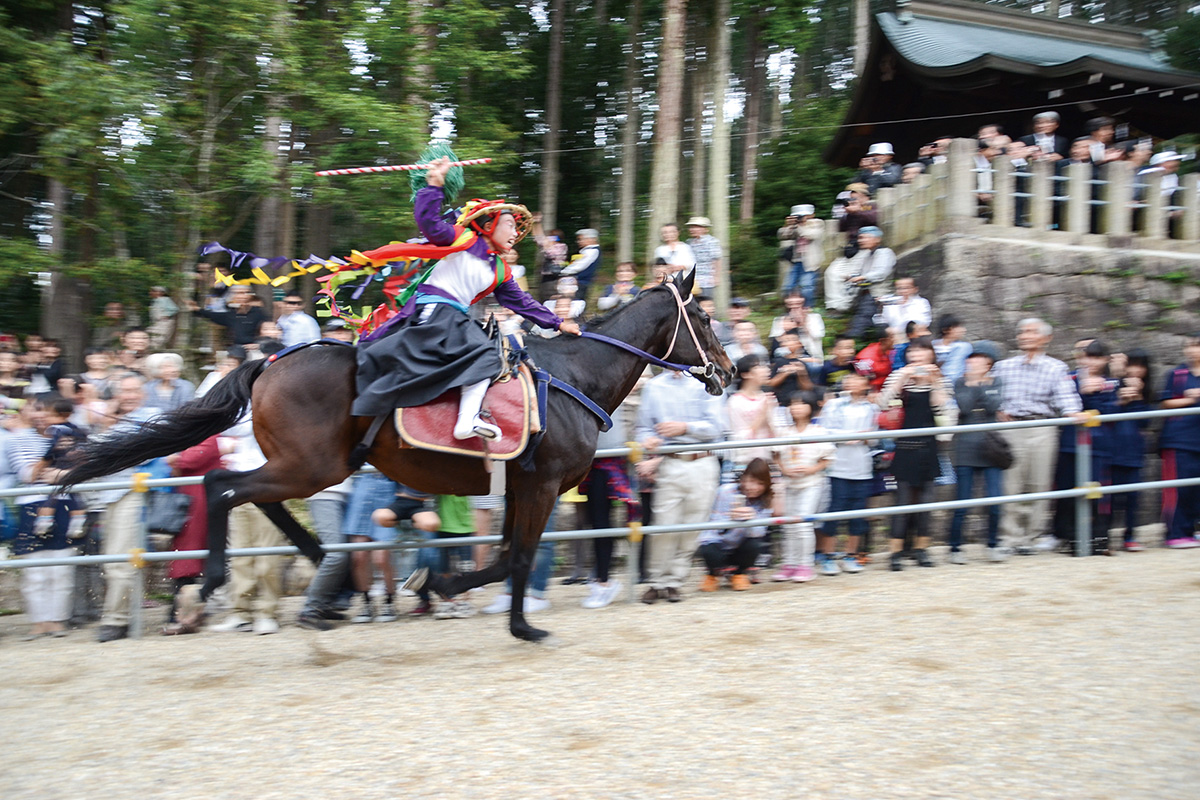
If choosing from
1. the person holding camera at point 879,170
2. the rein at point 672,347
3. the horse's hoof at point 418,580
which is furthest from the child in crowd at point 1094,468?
the person holding camera at point 879,170

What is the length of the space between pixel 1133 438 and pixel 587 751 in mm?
5926

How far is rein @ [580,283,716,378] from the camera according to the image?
6.50 meters

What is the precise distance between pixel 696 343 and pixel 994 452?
112 inches

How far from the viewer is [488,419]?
19.2 feet

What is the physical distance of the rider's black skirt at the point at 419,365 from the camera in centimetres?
569

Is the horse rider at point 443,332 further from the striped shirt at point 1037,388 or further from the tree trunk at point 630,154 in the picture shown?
the tree trunk at point 630,154

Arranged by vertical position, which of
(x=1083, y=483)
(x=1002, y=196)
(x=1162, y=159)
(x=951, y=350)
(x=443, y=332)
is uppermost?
(x=1162, y=159)

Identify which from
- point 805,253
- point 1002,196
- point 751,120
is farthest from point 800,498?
point 751,120

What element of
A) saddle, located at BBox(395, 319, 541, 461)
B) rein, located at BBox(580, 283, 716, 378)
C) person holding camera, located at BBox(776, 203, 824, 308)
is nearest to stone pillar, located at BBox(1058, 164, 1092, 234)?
person holding camera, located at BBox(776, 203, 824, 308)

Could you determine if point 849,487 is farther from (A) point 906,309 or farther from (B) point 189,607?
(B) point 189,607

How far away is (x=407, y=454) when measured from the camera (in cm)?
588

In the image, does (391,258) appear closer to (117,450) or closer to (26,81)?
(117,450)

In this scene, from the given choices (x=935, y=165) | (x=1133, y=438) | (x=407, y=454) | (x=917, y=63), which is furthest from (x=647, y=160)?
(x=407, y=454)

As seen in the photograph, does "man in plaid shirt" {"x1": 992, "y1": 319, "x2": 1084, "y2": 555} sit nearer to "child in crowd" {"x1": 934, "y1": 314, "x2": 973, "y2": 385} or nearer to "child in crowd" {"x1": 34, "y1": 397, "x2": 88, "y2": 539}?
"child in crowd" {"x1": 934, "y1": 314, "x2": 973, "y2": 385}
